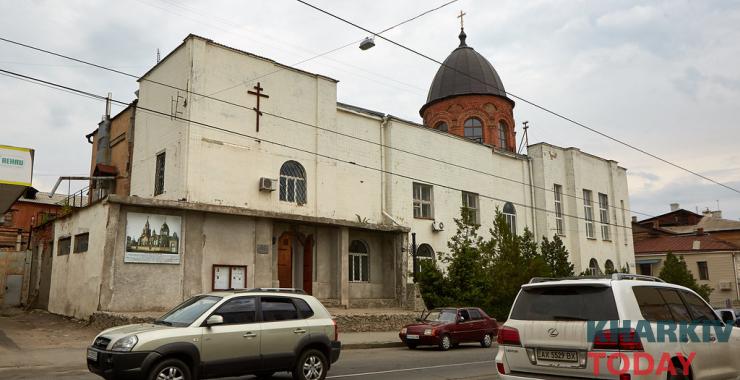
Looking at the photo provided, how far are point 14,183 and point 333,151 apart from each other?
40.1 feet

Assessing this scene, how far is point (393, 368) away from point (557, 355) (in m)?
6.26

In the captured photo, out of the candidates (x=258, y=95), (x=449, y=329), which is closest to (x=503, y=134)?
(x=258, y=95)

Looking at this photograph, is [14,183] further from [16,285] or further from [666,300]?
[666,300]

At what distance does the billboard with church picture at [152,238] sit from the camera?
1816cm

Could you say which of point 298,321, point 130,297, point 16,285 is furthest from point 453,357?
point 16,285

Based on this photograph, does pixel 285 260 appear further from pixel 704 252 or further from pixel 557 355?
pixel 704 252

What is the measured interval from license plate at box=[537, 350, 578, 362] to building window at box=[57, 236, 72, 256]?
19.4m

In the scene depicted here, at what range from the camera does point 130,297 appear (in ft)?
58.4

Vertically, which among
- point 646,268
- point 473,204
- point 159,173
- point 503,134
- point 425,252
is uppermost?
point 503,134

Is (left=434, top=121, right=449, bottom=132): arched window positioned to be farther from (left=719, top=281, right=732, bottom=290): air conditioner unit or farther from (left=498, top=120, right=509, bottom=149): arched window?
(left=719, top=281, right=732, bottom=290): air conditioner unit

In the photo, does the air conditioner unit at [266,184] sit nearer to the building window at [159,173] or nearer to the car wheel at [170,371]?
the building window at [159,173]

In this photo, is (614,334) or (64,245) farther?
(64,245)

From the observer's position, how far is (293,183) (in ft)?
77.5

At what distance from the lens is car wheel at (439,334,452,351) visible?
1717 centimetres
